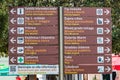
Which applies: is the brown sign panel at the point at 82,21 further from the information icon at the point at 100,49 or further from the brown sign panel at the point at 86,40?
the information icon at the point at 100,49

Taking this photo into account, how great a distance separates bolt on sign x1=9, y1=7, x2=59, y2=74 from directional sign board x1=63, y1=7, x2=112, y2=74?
24cm

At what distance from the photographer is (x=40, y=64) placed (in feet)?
28.6

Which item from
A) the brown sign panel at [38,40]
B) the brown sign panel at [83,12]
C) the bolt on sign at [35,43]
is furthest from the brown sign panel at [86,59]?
the brown sign panel at [83,12]

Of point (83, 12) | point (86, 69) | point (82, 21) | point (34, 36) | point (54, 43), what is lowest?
point (86, 69)

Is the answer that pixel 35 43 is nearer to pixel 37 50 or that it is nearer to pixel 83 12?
pixel 37 50

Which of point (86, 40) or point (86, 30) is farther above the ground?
point (86, 30)

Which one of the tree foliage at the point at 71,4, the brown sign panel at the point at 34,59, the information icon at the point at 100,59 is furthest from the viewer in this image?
the tree foliage at the point at 71,4

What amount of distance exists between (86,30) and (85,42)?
24 centimetres

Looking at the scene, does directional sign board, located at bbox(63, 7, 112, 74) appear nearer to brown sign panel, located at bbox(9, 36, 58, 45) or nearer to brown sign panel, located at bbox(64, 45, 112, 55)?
brown sign panel, located at bbox(64, 45, 112, 55)

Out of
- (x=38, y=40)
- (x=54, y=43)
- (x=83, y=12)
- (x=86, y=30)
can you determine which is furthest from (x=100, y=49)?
(x=38, y=40)

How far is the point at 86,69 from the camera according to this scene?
28.9 feet

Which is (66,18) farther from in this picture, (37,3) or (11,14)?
(37,3)

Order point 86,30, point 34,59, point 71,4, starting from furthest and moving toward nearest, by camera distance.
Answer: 1. point 71,4
2. point 86,30
3. point 34,59

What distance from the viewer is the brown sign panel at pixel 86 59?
343 inches
